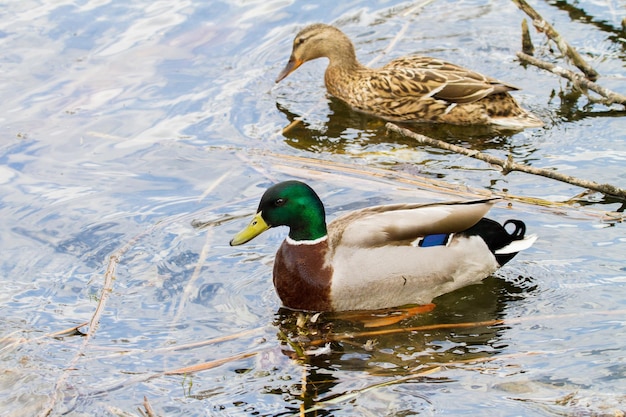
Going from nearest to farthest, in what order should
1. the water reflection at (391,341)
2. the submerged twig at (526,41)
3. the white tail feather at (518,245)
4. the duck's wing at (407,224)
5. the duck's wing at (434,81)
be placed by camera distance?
the water reflection at (391,341) → the duck's wing at (407,224) → the white tail feather at (518,245) → the duck's wing at (434,81) → the submerged twig at (526,41)

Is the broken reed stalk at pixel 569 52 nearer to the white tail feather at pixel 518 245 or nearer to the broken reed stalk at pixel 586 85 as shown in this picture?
the broken reed stalk at pixel 586 85

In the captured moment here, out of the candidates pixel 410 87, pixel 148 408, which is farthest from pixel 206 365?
pixel 410 87

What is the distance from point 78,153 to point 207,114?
121 cm

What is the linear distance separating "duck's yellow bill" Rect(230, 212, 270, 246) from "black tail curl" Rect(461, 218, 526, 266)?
1220mm

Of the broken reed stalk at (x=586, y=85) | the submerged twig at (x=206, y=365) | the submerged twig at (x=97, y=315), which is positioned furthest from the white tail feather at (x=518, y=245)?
the submerged twig at (x=97, y=315)

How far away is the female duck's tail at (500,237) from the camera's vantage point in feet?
20.6

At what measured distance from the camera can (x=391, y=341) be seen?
18.9ft

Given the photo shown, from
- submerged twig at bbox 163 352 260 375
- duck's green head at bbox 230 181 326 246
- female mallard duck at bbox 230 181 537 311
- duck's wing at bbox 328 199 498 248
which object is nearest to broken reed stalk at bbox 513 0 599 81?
female mallard duck at bbox 230 181 537 311

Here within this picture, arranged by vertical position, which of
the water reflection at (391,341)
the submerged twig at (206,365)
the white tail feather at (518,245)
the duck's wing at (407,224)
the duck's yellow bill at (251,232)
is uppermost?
the duck's yellow bill at (251,232)

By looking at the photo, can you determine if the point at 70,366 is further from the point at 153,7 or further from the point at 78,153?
the point at 153,7

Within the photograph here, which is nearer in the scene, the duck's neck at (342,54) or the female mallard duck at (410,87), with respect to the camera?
the female mallard duck at (410,87)

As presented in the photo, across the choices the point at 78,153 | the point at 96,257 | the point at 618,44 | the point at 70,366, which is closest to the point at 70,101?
the point at 78,153

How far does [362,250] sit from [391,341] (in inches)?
22.7

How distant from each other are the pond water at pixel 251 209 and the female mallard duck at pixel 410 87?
0.19 meters
